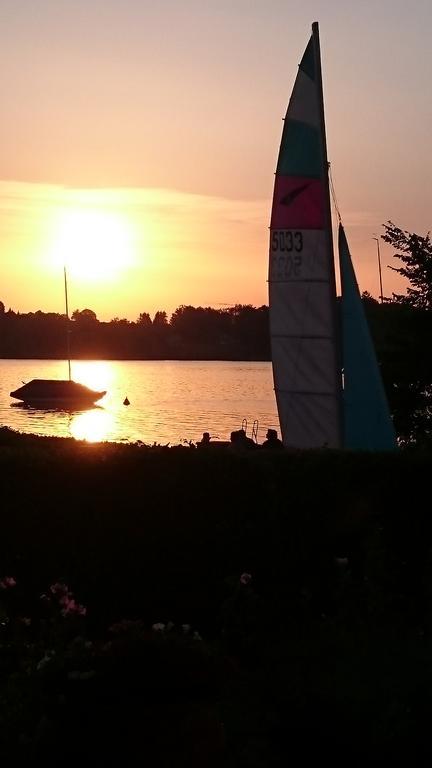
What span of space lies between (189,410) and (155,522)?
114 m

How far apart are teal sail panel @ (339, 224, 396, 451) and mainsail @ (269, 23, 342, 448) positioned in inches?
9.4

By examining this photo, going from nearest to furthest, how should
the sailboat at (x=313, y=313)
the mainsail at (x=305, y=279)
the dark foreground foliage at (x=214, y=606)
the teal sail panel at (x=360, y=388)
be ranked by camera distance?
the dark foreground foliage at (x=214, y=606) → the teal sail panel at (x=360, y=388) → the sailboat at (x=313, y=313) → the mainsail at (x=305, y=279)

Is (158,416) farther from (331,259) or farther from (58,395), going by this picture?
(331,259)

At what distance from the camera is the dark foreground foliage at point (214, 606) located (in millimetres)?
5887

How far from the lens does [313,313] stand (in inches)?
895

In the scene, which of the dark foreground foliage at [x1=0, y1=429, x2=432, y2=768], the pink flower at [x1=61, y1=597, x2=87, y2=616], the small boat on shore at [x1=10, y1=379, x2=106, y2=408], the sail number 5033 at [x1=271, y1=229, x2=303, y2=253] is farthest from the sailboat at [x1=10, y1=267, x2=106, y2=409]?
the pink flower at [x1=61, y1=597, x2=87, y2=616]

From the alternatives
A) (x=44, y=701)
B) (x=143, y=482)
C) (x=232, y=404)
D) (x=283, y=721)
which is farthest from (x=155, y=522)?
(x=232, y=404)

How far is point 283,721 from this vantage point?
706 centimetres

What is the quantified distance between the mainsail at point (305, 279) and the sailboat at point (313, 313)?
2cm

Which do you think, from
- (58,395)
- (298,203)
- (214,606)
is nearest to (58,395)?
(58,395)

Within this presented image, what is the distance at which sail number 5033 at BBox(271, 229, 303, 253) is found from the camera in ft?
75.3

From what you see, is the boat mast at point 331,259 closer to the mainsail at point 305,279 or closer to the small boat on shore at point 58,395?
the mainsail at point 305,279

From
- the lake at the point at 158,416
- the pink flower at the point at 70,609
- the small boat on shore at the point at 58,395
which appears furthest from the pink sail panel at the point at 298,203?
the small boat on shore at the point at 58,395

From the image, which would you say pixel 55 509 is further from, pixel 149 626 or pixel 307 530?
pixel 307 530
